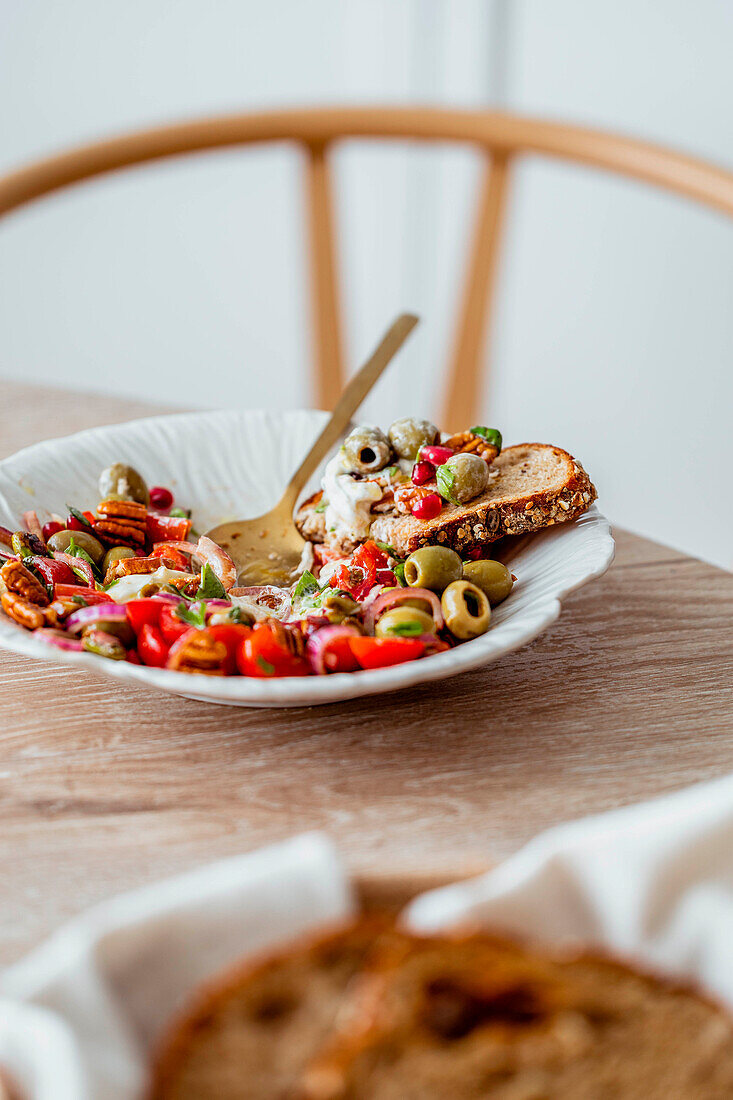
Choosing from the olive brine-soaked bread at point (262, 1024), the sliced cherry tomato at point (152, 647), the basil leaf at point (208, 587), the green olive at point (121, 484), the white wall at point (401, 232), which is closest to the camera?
the olive brine-soaked bread at point (262, 1024)

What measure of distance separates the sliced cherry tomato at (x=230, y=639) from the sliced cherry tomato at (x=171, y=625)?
0.04 metres

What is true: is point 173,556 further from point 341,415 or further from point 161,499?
point 341,415

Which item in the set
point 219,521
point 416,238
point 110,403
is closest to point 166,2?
point 416,238

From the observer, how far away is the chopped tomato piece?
2.70 feet

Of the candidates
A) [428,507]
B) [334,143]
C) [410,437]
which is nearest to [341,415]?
[410,437]

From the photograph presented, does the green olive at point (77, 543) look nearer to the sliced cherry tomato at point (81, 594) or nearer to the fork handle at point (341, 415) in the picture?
the sliced cherry tomato at point (81, 594)

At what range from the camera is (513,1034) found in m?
0.50

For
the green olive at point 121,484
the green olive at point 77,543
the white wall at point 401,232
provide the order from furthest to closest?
the white wall at point 401,232
the green olive at point 121,484
the green olive at point 77,543

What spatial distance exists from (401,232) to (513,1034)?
3.31m

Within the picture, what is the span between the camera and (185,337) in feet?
12.5

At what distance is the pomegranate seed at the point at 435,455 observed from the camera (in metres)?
1.07

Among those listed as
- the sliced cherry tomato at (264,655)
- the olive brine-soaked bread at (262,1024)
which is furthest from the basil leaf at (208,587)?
the olive brine-soaked bread at (262,1024)

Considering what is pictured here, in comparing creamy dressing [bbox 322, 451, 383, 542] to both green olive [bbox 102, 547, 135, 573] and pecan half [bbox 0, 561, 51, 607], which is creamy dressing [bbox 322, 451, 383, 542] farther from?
pecan half [bbox 0, 561, 51, 607]

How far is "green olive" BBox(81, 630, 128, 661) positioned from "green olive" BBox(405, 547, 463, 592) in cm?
26
